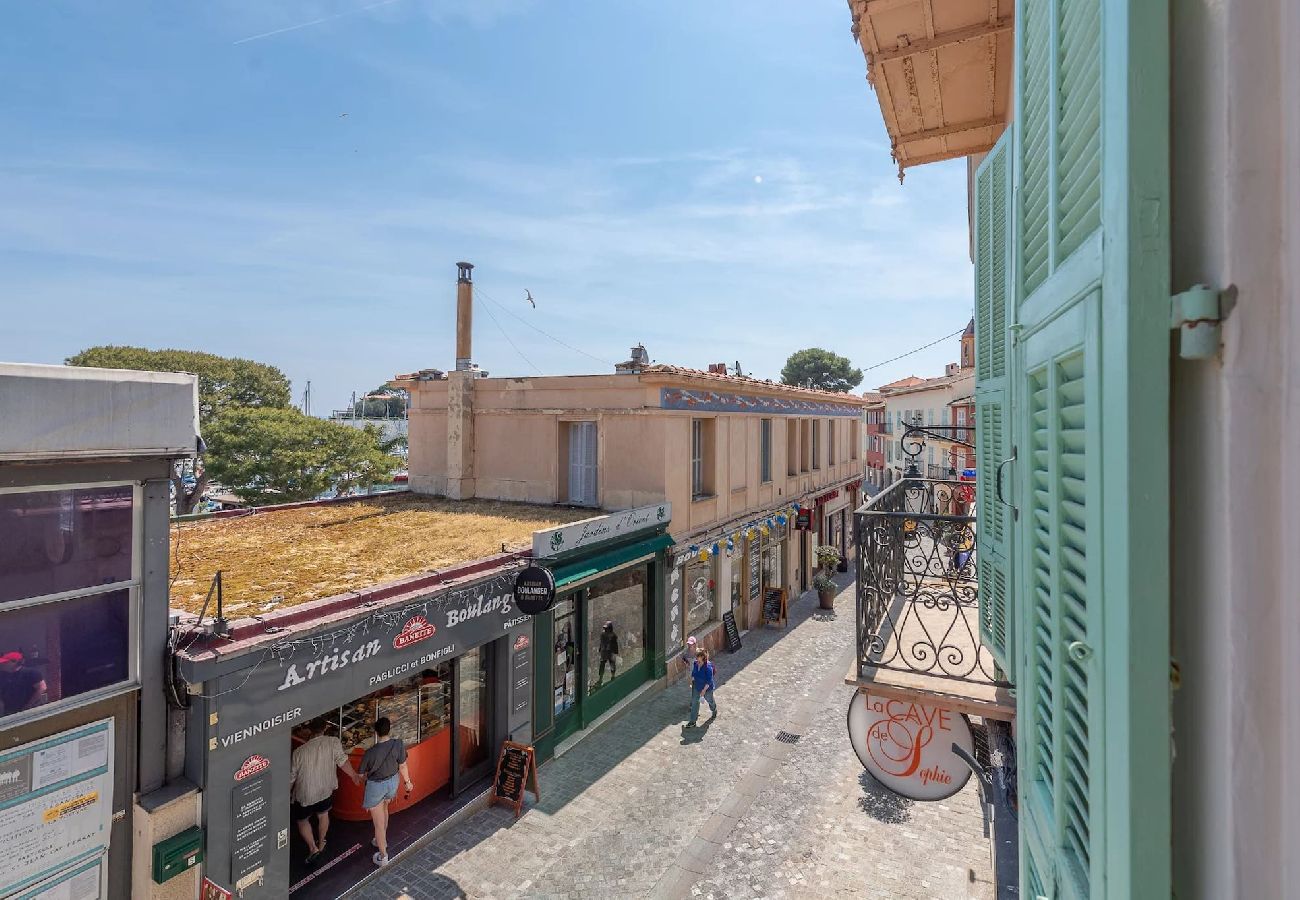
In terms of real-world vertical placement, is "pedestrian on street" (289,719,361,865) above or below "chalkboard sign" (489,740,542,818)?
above

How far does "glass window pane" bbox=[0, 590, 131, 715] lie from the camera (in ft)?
17.3

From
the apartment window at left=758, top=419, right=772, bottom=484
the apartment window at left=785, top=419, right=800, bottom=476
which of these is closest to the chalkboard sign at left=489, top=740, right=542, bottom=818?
the apartment window at left=758, top=419, right=772, bottom=484

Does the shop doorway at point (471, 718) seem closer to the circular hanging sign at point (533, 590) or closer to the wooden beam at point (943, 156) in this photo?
the circular hanging sign at point (533, 590)

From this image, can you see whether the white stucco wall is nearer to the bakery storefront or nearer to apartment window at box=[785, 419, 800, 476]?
the bakery storefront

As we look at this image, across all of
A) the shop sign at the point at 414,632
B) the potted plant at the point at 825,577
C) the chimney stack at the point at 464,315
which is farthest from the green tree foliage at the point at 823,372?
the shop sign at the point at 414,632

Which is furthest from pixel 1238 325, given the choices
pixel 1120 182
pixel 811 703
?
pixel 811 703

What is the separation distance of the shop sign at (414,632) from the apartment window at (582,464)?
656 cm

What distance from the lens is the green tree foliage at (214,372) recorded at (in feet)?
98.4

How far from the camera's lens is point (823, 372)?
2741 inches

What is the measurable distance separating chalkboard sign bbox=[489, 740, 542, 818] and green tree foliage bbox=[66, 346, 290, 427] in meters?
24.6

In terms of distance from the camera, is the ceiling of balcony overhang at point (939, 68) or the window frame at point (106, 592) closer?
the window frame at point (106, 592)

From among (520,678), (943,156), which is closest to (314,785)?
(520,678)

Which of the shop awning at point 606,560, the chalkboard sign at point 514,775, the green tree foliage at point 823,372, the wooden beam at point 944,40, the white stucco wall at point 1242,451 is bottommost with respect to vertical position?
the chalkboard sign at point 514,775

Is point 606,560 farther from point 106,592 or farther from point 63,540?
point 63,540
